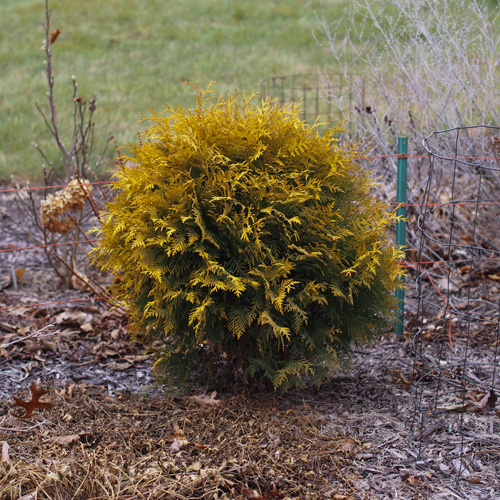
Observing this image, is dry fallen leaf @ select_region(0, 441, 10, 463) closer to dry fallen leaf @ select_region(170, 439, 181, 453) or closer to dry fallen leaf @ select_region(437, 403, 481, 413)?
dry fallen leaf @ select_region(170, 439, 181, 453)

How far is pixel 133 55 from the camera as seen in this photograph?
1472 cm

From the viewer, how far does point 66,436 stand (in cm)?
277

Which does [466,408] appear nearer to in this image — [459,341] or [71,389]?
[459,341]

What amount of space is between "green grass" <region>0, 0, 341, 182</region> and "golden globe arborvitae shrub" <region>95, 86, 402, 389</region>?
19.0 feet

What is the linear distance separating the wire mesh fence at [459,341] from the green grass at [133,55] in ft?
19.3

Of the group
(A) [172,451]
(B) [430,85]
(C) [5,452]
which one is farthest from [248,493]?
(B) [430,85]

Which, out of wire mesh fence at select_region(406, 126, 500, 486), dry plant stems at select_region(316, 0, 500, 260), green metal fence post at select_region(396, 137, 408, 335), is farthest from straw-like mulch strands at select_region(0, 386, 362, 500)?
dry plant stems at select_region(316, 0, 500, 260)

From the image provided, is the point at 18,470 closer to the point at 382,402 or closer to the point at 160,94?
the point at 382,402

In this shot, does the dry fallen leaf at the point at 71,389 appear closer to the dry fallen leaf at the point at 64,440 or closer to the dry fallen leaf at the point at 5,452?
the dry fallen leaf at the point at 64,440

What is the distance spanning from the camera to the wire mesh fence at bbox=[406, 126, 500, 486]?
8.92 feet

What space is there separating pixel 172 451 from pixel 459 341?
8.14 feet

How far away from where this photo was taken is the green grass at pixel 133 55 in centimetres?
1028

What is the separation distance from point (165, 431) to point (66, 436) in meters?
0.52

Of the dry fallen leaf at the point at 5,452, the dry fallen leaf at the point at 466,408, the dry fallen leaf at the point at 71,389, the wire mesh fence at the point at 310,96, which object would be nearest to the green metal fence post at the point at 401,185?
the dry fallen leaf at the point at 466,408
